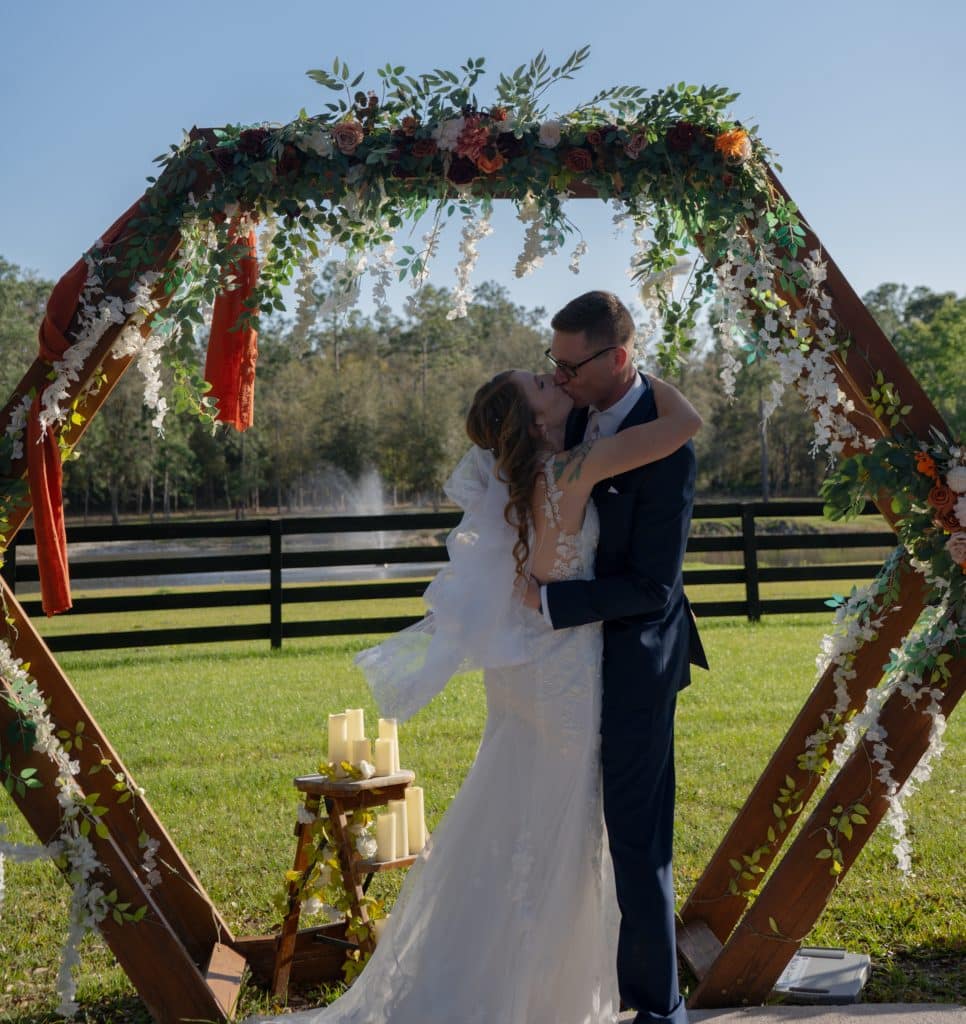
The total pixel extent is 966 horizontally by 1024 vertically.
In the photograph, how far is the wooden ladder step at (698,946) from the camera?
3676 millimetres

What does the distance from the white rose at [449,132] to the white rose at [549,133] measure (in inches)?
Answer: 9.1

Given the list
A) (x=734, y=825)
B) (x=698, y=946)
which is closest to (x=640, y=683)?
(x=734, y=825)

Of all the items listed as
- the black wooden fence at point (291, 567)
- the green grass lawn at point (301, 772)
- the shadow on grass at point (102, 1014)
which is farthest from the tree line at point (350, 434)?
the shadow on grass at point (102, 1014)

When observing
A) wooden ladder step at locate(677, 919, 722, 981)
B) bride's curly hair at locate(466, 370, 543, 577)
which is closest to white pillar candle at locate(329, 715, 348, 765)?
bride's curly hair at locate(466, 370, 543, 577)

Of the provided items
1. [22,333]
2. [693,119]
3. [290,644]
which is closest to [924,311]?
[22,333]

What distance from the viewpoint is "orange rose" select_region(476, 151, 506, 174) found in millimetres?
3316

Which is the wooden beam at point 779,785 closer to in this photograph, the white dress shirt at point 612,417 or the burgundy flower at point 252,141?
the white dress shirt at point 612,417

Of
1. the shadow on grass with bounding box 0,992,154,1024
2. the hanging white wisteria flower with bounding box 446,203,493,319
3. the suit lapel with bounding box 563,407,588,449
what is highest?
the hanging white wisteria flower with bounding box 446,203,493,319

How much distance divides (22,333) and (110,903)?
34.0m

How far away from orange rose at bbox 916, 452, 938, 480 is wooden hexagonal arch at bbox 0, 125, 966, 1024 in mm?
135

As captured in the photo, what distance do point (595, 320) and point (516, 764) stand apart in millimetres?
1207

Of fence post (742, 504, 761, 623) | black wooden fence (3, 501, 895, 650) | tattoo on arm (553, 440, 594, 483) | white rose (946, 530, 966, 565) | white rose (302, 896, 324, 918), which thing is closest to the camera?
tattoo on arm (553, 440, 594, 483)

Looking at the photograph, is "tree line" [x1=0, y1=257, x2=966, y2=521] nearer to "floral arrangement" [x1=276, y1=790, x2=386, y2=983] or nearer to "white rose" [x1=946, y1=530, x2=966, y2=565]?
"floral arrangement" [x1=276, y1=790, x2=386, y2=983]

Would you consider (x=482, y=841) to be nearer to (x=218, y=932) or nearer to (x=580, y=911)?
(x=580, y=911)
